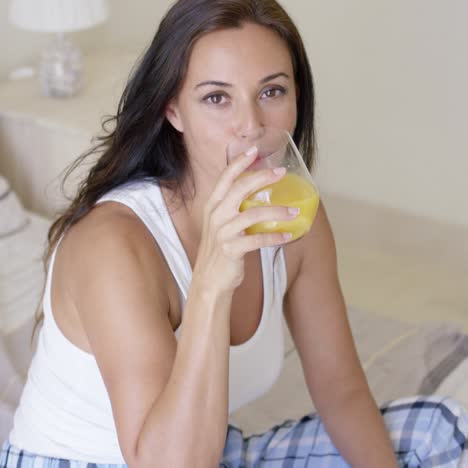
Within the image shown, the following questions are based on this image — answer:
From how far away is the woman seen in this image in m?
0.98

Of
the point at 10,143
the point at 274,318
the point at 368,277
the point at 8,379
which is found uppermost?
the point at 274,318

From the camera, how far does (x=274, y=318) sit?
1.36 metres

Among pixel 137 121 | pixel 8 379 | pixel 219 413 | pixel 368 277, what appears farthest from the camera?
pixel 368 277

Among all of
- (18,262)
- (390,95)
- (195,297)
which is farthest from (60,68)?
→ (195,297)

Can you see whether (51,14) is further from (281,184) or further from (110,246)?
(281,184)

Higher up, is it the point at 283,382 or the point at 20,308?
the point at 20,308

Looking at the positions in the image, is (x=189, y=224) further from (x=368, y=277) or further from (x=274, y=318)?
(x=368, y=277)

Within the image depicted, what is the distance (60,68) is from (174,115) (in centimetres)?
150

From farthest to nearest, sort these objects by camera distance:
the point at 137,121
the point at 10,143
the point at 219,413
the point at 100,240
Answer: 1. the point at 10,143
2. the point at 137,121
3. the point at 100,240
4. the point at 219,413

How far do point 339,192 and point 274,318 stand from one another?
188 centimetres

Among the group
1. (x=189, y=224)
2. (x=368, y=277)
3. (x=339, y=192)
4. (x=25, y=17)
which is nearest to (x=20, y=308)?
(x=189, y=224)

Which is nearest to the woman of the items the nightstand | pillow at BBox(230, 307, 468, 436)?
pillow at BBox(230, 307, 468, 436)

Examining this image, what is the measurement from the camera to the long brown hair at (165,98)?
1192mm

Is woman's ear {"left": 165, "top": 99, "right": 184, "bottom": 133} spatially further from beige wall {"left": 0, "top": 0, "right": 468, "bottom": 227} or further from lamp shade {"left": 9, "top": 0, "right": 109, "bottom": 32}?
beige wall {"left": 0, "top": 0, "right": 468, "bottom": 227}
